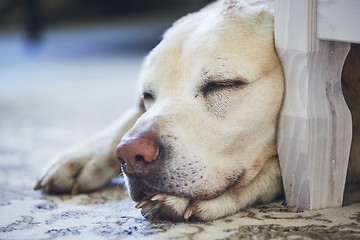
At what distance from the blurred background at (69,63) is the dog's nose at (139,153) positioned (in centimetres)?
60

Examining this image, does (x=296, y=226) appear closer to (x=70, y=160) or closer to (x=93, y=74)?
(x=70, y=160)

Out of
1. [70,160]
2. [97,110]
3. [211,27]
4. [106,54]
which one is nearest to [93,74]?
[106,54]

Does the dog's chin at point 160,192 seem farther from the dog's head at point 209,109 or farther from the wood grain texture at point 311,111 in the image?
the wood grain texture at point 311,111

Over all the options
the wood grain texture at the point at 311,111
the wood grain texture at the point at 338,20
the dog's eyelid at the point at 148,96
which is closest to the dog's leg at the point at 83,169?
the dog's eyelid at the point at 148,96

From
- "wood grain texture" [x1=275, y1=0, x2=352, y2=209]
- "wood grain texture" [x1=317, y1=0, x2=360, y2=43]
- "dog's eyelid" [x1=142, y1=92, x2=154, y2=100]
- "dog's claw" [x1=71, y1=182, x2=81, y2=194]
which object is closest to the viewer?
"wood grain texture" [x1=317, y1=0, x2=360, y2=43]

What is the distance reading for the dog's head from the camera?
1482 millimetres

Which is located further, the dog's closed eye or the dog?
the dog's closed eye

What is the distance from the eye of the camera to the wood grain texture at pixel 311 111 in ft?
5.09

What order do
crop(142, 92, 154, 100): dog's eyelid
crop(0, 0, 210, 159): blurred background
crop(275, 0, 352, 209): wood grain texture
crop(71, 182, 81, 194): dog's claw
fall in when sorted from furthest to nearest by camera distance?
crop(0, 0, 210, 159): blurred background, crop(71, 182, 81, 194): dog's claw, crop(142, 92, 154, 100): dog's eyelid, crop(275, 0, 352, 209): wood grain texture

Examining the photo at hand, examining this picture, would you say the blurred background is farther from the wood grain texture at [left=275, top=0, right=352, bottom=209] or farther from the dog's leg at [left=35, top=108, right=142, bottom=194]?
the wood grain texture at [left=275, top=0, right=352, bottom=209]

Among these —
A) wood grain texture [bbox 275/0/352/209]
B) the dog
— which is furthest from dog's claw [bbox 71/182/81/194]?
wood grain texture [bbox 275/0/352/209]

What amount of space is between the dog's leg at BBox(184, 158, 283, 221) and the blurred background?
0.57m

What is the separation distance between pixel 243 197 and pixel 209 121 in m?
0.19

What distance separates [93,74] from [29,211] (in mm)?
2630
